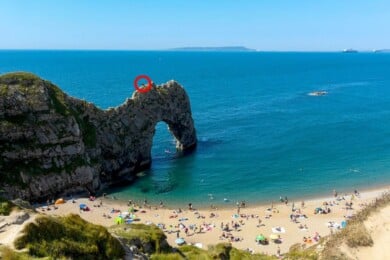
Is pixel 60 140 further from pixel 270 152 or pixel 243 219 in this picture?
pixel 270 152

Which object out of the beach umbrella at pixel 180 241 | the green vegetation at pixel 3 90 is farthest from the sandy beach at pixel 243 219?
the green vegetation at pixel 3 90

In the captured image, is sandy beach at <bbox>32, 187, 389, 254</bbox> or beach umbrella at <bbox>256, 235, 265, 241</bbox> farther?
sandy beach at <bbox>32, 187, 389, 254</bbox>

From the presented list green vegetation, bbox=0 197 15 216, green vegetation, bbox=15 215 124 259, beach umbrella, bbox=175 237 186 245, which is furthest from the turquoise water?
green vegetation, bbox=15 215 124 259

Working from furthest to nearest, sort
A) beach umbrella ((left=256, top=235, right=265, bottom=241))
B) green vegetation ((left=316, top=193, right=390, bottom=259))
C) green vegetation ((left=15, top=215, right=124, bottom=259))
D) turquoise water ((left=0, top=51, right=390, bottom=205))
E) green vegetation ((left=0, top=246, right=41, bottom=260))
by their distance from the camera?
turquoise water ((left=0, top=51, right=390, bottom=205))
beach umbrella ((left=256, top=235, right=265, bottom=241))
green vegetation ((left=316, top=193, right=390, bottom=259))
green vegetation ((left=15, top=215, right=124, bottom=259))
green vegetation ((left=0, top=246, right=41, bottom=260))

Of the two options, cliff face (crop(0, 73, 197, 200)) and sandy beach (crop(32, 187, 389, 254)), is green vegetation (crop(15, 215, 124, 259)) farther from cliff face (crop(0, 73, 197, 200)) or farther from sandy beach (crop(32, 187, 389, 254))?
cliff face (crop(0, 73, 197, 200))

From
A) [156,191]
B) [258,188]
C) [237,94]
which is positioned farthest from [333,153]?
[237,94]
